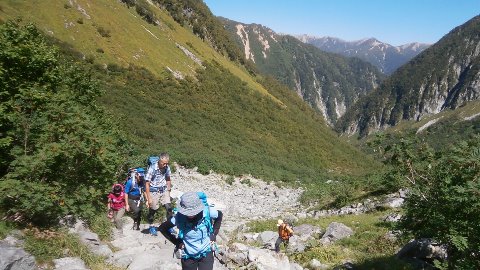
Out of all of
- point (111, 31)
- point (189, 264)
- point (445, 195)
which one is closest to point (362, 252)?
point (445, 195)

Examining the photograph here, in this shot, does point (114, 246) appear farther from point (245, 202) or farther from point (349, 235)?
point (245, 202)

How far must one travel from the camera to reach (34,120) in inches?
367

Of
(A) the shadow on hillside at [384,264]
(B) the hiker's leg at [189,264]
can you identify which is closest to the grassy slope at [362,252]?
(A) the shadow on hillside at [384,264]

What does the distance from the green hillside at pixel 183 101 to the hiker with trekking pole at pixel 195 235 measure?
2965cm

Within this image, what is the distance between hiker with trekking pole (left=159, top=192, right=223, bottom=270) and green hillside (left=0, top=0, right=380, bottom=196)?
29647 mm

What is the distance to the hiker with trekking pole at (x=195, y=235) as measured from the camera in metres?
5.88

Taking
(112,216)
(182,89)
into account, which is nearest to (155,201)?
(112,216)

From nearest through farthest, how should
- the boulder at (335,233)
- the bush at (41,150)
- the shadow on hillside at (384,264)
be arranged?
the bush at (41,150) → the shadow on hillside at (384,264) → the boulder at (335,233)

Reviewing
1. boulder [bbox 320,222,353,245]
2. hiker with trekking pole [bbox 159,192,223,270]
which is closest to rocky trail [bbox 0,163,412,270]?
boulder [bbox 320,222,353,245]

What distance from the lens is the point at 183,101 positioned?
6103cm

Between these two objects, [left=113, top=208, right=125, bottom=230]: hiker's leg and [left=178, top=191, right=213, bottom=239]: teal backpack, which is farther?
[left=113, top=208, right=125, bottom=230]: hiker's leg

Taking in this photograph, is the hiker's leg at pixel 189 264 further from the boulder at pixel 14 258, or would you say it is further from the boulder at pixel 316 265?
the boulder at pixel 316 265

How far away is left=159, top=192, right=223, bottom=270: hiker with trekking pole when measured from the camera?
5883 millimetres

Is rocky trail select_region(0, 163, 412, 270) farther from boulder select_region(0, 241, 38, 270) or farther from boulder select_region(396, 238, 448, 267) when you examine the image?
boulder select_region(396, 238, 448, 267)
